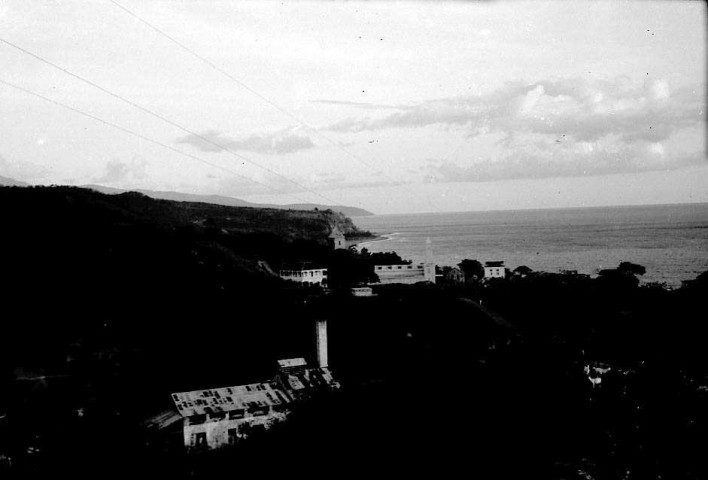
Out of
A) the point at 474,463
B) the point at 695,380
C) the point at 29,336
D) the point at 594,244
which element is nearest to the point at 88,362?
the point at 29,336

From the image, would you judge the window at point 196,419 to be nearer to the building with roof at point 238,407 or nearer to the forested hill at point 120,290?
the building with roof at point 238,407

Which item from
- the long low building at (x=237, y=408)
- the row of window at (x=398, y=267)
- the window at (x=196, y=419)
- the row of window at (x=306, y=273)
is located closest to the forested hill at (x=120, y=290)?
the row of window at (x=306, y=273)

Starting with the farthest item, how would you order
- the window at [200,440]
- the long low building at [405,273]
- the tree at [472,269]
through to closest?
1. the tree at [472,269]
2. the long low building at [405,273]
3. the window at [200,440]

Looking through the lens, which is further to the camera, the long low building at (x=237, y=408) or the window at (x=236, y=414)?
the window at (x=236, y=414)

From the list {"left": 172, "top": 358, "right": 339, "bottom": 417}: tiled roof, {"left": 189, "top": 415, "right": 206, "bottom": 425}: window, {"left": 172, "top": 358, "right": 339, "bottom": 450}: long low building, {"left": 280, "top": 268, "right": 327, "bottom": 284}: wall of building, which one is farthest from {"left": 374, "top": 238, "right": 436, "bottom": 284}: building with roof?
{"left": 189, "top": 415, "right": 206, "bottom": 425}: window

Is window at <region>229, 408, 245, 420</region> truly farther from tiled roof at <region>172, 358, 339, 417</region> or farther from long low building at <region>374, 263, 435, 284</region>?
long low building at <region>374, 263, 435, 284</region>

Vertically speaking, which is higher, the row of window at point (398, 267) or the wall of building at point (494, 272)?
the row of window at point (398, 267)
